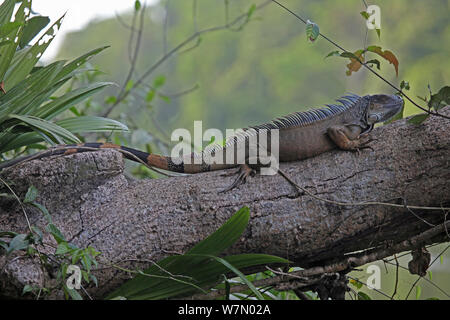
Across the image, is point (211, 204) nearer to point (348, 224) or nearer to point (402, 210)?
point (348, 224)

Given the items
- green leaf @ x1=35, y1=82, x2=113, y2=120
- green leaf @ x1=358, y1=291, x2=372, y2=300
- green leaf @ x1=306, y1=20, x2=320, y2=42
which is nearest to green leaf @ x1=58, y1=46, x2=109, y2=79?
green leaf @ x1=35, y1=82, x2=113, y2=120

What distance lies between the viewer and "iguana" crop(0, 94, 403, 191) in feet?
7.79

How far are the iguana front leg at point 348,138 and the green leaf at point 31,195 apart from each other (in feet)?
4.85

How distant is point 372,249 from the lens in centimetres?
225

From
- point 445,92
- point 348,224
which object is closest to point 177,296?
point 348,224

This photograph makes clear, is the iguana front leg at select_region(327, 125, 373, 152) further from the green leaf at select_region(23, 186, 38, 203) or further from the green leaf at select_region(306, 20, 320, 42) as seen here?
the green leaf at select_region(23, 186, 38, 203)

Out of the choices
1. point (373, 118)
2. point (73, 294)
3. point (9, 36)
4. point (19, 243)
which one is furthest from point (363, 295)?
point (9, 36)

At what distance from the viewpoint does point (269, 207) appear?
2148 mm

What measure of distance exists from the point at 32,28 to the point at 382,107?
2062 millimetres

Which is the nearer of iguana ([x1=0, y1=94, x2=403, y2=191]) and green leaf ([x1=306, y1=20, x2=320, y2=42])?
green leaf ([x1=306, y1=20, x2=320, y2=42])

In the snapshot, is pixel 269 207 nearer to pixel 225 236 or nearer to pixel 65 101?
pixel 225 236

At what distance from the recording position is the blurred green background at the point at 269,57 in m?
6.16

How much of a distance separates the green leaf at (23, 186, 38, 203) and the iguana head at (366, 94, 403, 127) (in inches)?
72.1

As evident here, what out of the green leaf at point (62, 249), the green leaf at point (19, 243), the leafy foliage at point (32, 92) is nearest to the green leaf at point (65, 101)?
the leafy foliage at point (32, 92)
